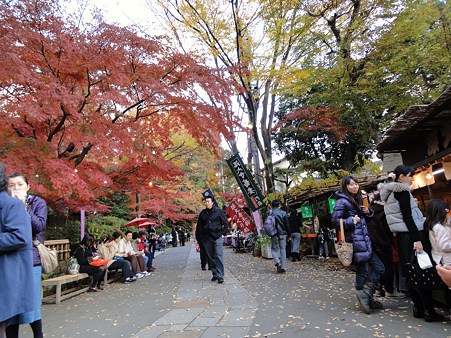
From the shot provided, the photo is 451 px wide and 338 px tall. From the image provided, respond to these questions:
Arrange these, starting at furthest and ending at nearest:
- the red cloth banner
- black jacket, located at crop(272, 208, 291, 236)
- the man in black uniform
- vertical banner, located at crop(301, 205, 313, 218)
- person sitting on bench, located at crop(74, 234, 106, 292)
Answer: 1. the red cloth banner
2. vertical banner, located at crop(301, 205, 313, 218)
3. black jacket, located at crop(272, 208, 291, 236)
4. person sitting on bench, located at crop(74, 234, 106, 292)
5. the man in black uniform

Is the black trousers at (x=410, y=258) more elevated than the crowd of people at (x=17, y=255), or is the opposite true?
the crowd of people at (x=17, y=255)

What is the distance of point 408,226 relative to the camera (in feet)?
13.0

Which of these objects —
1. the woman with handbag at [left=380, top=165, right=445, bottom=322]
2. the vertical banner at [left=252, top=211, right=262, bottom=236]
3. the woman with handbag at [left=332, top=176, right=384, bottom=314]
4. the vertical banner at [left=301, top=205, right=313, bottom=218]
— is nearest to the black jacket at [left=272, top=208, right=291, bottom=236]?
the woman with handbag at [left=332, top=176, right=384, bottom=314]

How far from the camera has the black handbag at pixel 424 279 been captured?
3.72 meters

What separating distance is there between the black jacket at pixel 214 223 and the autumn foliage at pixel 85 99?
2359mm

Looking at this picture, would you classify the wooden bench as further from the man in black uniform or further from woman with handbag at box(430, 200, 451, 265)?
woman with handbag at box(430, 200, 451, 265)

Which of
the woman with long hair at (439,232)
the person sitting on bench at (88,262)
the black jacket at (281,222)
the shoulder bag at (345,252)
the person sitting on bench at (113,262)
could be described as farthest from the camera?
the person sitting on bench at (113,262)

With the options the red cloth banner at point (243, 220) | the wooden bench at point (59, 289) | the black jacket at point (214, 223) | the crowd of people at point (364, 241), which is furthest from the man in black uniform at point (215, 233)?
the red cloth banner at point (243, 220)

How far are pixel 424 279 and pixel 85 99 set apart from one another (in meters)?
7.46

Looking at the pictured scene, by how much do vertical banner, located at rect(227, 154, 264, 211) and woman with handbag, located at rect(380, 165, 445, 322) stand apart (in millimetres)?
9202

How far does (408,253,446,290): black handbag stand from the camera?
12.2 ft

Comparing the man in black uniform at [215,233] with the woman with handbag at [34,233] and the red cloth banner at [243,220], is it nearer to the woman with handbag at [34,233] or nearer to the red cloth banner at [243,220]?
the woman with handbag at [34,233]

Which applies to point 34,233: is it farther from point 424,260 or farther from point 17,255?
point 424,260

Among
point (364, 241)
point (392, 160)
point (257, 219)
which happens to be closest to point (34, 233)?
point (364, 241)
